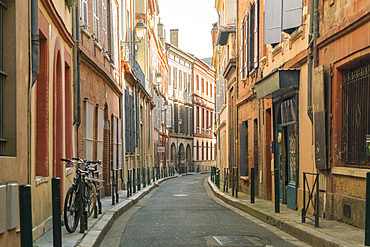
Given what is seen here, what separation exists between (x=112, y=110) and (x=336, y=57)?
32.5ft

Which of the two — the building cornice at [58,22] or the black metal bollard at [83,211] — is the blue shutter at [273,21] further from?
the black metal bollard at [83,211]

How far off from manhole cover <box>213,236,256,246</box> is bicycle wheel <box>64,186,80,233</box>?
2141 millimetres

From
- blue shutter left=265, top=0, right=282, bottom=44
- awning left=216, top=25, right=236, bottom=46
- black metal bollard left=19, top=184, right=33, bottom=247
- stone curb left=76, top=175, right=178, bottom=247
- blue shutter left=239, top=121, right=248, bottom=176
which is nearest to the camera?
black metal bollard left=19, top=184, right=33, bottom=247

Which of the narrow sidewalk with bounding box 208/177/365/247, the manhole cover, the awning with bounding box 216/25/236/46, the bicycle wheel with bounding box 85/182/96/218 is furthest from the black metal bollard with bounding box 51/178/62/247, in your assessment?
the awning with bounding box 216/25/236/46

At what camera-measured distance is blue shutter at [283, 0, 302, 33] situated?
11.3 metres

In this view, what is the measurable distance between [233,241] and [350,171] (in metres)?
2.40

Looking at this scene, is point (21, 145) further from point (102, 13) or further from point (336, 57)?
point (102, 13)

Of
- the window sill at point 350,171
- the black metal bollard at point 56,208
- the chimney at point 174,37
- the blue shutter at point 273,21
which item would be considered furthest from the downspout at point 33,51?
the chimney at point 174,37

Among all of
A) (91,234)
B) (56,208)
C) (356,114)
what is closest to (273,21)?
(356,114)

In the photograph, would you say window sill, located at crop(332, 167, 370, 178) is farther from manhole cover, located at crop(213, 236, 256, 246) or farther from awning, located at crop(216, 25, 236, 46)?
awning, located at crop(216, 25, 236, 46)

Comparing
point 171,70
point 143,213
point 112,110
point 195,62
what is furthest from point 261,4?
point 195,62

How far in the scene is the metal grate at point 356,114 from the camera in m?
8.52

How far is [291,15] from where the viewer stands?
1153cm

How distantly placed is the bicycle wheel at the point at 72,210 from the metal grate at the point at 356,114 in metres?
4.65
